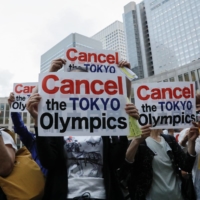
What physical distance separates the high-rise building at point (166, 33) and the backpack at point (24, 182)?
97574 millimetres

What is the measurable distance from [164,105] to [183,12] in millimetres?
104976

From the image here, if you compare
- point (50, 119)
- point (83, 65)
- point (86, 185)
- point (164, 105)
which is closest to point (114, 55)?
point (83, 65)

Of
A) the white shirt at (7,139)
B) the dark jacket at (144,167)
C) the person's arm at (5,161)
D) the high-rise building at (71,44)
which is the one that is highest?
the high-rise building at (71,44)

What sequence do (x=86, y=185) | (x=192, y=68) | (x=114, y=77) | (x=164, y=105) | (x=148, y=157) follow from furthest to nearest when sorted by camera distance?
(x=192, y=68) → (x=164, y=105) → (x=148, y=157) → (x=114, y=77) → (x=86, y=185)

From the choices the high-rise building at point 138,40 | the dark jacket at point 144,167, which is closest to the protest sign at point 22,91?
the dark jacket at point 144,167

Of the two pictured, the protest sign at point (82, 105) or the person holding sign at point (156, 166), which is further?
the person holding sign at point (156, 166)

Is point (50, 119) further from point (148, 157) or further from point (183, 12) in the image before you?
point (183, 12)

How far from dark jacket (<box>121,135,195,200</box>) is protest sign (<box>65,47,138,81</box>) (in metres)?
1.11

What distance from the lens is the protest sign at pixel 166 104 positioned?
2.69m

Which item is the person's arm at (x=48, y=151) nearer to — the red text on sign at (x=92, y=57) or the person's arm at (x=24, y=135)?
the person's arm at (x=24, y=135)

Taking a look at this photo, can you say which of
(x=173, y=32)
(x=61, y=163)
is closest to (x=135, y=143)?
(x=61, y=163)

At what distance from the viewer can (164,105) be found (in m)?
2.80

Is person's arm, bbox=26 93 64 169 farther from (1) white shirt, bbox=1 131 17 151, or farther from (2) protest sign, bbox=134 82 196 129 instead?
(2) protest sign, bbox=134 82 196 129

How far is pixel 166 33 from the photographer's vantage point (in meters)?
99.6
